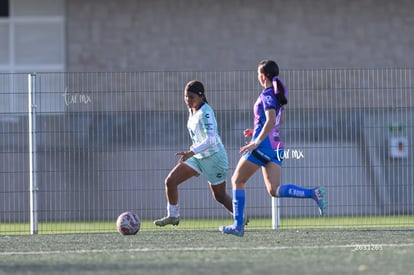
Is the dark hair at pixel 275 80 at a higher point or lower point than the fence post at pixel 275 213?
higher

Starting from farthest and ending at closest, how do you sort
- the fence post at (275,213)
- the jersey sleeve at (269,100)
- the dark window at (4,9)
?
the dark window at (4,9) → the fence post at (275,213) → the jersey sleeve at (269,100)

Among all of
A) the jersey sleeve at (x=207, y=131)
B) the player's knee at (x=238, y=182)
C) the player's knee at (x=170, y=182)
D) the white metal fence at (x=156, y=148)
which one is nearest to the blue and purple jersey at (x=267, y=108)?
the player's knee at (x=238, y=182)

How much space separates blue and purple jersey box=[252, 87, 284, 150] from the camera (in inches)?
467

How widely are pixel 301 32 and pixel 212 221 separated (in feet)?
23.1

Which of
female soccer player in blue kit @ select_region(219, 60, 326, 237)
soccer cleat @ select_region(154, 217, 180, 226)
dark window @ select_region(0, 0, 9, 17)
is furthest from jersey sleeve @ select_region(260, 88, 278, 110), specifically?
dark window @ select_region(0, 0, 9, 17)

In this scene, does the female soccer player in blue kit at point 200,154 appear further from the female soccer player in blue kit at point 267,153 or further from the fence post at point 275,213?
the fence post at point 275,213

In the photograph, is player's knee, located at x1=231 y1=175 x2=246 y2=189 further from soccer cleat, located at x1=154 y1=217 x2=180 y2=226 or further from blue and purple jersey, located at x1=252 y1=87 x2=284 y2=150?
soccer cleat, located at x1=154 y1=217 x2=180 y2=226

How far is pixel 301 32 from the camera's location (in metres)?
22.2

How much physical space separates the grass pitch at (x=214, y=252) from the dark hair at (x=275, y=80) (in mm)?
1561

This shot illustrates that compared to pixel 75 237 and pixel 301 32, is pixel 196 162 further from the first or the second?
pixel 301 32

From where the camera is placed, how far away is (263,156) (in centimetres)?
1198

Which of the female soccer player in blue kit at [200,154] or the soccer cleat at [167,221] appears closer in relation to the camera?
the female soccer player in blue kit at [200,154]

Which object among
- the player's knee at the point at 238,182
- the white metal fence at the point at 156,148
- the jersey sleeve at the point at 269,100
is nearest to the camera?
the jersey sleeve at the point at 269,100

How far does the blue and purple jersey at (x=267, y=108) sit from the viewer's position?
11.9 meters
